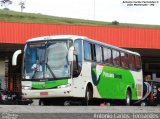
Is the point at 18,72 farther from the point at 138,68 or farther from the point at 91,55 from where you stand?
the point at 91,55

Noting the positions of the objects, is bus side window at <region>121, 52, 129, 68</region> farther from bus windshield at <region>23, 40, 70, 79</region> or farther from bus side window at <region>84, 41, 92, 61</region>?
bus windshield at <region>23, 40, 70, 79</region>

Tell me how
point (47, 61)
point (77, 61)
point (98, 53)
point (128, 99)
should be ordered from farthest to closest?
1. point (128, 99)
2. point (98, 53)
3. point (77, 61)
4. point (47, 61)

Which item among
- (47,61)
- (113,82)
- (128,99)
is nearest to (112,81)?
(113,82)

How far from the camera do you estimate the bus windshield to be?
51.7 feet

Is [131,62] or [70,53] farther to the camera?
[131,62]

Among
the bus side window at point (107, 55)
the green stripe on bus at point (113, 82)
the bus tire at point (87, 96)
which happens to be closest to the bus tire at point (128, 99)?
the green stripe on bus at point (113, 82)

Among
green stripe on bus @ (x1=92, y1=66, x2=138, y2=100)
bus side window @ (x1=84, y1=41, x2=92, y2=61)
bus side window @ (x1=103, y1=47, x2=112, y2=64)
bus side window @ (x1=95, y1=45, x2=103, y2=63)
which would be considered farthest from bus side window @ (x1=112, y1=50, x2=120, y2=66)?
bus side window @ (x1=84, y1=41, x2=92, y2=61)

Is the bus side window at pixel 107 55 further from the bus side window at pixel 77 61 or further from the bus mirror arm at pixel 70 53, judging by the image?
the bus mirror arm at pixel 70 53

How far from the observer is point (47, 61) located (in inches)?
626

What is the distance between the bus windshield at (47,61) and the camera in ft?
51.7

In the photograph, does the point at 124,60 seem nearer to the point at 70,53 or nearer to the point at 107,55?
the point at 107,55

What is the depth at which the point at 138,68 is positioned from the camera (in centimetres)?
2402

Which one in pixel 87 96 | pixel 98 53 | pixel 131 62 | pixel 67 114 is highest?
pixel 67 114

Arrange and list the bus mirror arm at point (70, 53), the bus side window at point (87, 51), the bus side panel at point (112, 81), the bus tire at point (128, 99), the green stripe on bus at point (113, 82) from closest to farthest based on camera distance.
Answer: the bus mirror arm at point (70, 53)
the bus side window at point (87, 51)
the bus side panel at point (112, 81)
the green stripe on bus at point (113, 82)
the bus tire at point (128, 99)
